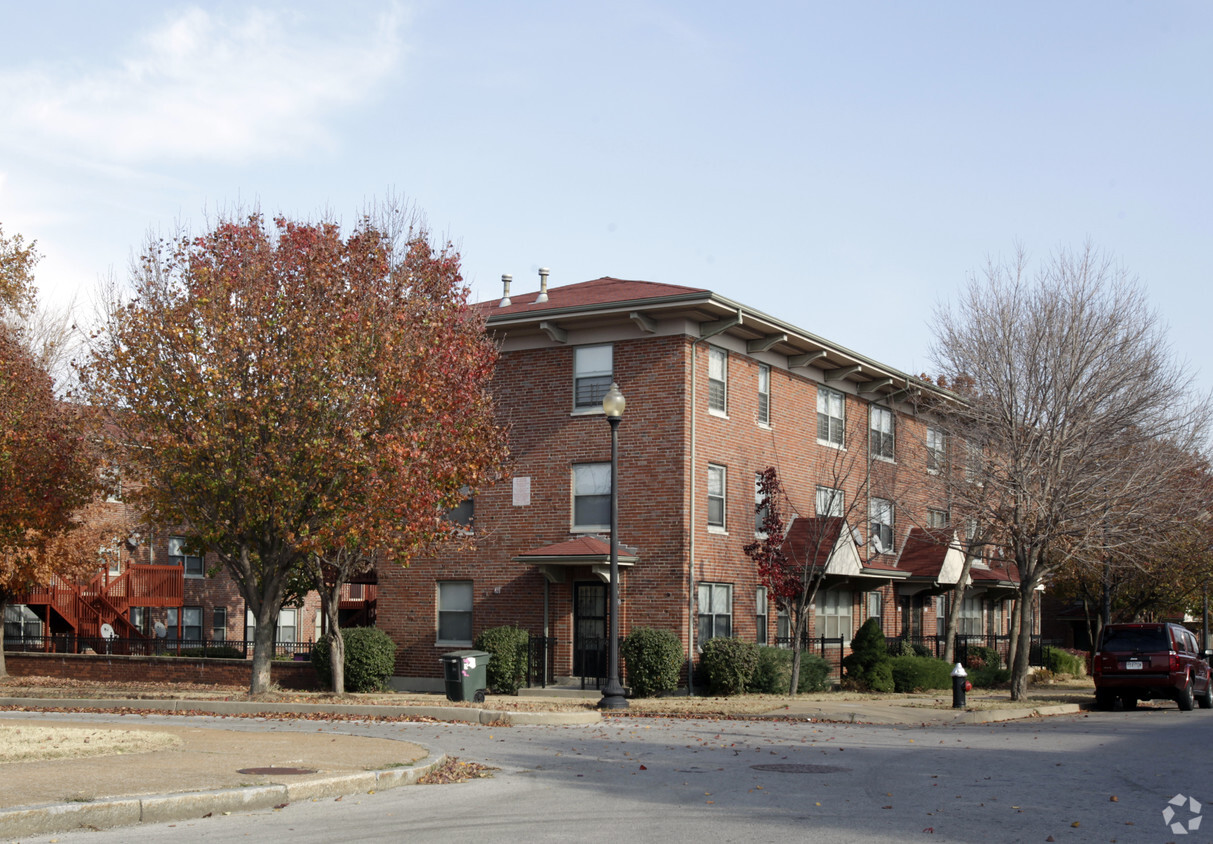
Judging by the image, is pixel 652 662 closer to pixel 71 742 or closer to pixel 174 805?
pixel 71 742

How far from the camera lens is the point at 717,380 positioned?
29531mm

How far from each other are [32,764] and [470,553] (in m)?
18.8

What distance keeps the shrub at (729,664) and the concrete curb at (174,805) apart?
51.3 feet

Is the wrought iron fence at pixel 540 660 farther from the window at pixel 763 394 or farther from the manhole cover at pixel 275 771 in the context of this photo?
the manhole cover at pixel 275 771

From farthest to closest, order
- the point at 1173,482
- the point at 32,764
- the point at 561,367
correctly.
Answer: the point at 1173,482 → the point at 561,367 → the point at 32,764

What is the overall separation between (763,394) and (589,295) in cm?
504

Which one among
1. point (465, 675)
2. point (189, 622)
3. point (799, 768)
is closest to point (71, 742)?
point (799, 768)

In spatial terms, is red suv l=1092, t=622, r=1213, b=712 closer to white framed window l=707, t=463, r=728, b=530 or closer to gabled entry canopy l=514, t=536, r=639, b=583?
white framed window l=707, t=463, r=728, b=530

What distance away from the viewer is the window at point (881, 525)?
35.3 m

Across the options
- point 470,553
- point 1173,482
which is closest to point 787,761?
point 470,553

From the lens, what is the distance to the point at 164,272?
24.2 m

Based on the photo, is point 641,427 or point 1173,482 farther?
point 1173,482

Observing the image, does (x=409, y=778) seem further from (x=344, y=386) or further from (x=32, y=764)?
(x=344, y=386)

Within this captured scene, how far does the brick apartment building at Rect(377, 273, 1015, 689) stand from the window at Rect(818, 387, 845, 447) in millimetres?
514
